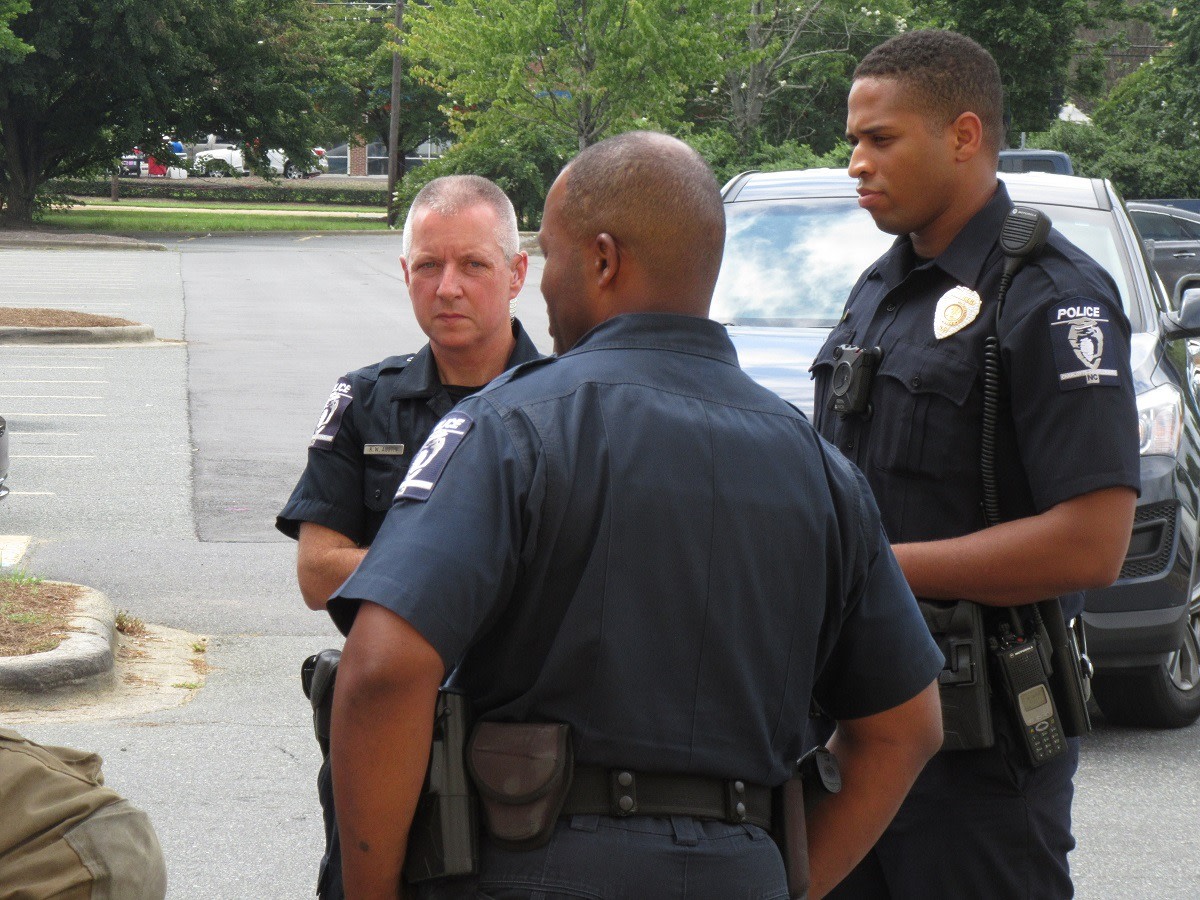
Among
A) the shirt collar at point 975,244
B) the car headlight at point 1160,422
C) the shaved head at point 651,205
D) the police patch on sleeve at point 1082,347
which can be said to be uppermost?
the shaved head at point 651,205

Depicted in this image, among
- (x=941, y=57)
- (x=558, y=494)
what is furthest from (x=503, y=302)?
(x=558, y=494)

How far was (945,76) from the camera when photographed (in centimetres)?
260

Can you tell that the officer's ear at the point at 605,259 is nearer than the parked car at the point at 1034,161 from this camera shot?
Yes

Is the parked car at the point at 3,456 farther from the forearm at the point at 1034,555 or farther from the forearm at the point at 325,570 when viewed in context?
the forearm at the point at 1034,555

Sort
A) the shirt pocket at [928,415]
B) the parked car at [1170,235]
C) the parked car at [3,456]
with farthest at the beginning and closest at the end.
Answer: the parked car at [1170,235] → the parked car at [3,456] → the shirt pocket at [928,415]

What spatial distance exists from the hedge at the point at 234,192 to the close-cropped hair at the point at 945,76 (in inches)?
2230

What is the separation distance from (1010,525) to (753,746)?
0.75 metres

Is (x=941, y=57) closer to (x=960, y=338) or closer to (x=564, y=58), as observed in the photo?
(x=960, y=338)

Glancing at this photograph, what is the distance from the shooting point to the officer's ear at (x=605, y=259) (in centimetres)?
191

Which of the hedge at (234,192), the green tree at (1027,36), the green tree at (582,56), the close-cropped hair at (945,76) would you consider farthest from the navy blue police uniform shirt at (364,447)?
the hedge at (234,192)

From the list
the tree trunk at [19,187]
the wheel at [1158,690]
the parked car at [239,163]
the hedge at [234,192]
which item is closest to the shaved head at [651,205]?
the wheel at [1158,690]

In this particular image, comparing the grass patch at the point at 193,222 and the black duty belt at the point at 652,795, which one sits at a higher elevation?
the black duty belt at the point at 652,795

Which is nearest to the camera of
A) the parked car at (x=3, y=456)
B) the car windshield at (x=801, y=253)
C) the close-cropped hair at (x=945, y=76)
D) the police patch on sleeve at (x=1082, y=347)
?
the police patch on sleeve at (x=1082, y=347)

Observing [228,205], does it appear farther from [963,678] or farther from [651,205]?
[651,205]
